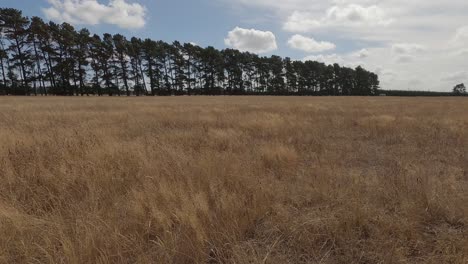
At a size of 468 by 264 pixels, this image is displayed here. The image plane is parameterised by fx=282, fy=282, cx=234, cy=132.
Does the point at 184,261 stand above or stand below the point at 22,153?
below

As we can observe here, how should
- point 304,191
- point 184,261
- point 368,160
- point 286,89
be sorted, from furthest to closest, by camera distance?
point 286,89 → point 368,160 → point 304,191 → point 184,261

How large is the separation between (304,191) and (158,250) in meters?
2.16

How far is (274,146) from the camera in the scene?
6.41 metres

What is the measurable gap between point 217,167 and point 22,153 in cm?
380

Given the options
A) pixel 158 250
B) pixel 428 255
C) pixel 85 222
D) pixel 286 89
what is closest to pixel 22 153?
pixel 85 222

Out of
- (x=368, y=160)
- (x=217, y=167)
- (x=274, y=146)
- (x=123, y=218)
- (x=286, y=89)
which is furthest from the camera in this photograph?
(x=286, y=89)

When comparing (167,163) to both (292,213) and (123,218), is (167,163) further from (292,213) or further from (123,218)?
(292,213)

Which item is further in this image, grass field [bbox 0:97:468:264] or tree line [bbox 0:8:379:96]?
tree line [bbox 0:8:379:96]

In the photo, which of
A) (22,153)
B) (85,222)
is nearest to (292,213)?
(85,222)

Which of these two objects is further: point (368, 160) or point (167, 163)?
point (368, 160)

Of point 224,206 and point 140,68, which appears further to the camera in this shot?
point 140,68

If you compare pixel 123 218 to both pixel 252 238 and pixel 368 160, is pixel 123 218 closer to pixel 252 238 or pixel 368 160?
pixel 252 238

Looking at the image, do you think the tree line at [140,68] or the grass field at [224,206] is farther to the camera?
the tree line at [140,68]

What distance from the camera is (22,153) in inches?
210
